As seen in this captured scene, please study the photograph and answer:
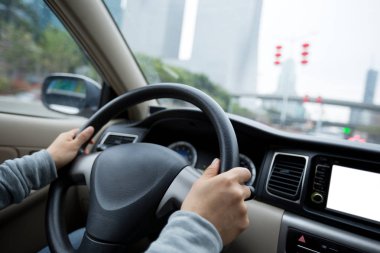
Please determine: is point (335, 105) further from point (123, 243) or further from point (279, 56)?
point (123, 243)

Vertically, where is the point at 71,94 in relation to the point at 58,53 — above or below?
below

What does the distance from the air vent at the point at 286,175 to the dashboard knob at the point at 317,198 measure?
0.16ft

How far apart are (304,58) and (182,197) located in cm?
104

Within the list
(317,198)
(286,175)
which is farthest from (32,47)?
(317,198)

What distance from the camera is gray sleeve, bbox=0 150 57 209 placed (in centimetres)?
90

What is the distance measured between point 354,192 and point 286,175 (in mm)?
220

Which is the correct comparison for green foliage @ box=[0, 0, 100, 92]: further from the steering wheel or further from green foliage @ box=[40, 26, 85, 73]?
the steering wheel

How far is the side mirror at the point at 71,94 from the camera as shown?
1.83 metres

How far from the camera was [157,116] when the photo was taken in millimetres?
1403

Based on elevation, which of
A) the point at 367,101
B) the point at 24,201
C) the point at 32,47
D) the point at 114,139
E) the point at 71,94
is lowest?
the point at 24,201

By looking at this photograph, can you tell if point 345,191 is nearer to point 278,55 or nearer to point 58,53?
point 278,55

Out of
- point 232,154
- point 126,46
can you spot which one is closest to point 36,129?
point 126,46

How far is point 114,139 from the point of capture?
1498mm

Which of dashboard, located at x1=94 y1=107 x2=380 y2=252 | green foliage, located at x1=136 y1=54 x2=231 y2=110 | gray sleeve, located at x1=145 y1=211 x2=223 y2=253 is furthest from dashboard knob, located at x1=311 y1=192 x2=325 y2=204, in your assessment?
green foliage, located at x1=136 y1=54 x2=231 y2=110
